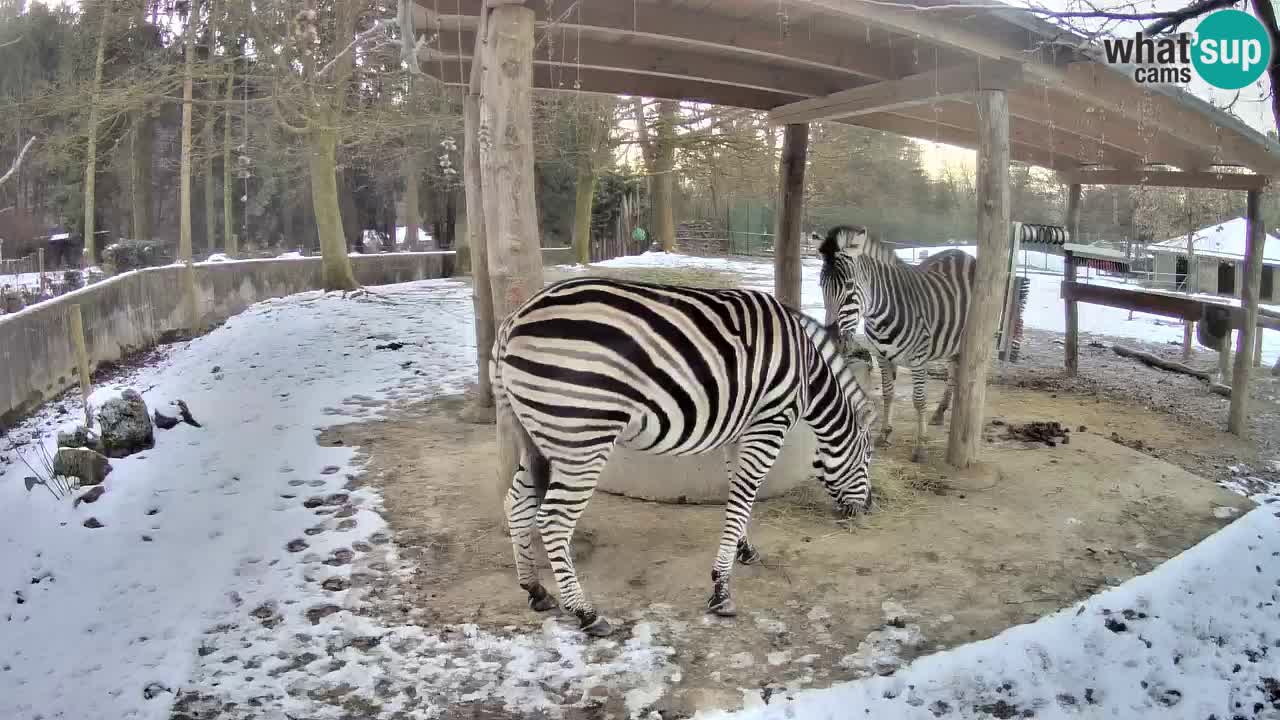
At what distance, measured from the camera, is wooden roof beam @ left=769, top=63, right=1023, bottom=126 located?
221 inches

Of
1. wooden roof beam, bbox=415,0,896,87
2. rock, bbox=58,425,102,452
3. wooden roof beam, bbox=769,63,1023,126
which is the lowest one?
rock, bbox=58,425,102,452

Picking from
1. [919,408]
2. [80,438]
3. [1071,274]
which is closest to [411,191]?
[1071,274]

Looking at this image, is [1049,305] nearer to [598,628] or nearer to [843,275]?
[843,275]

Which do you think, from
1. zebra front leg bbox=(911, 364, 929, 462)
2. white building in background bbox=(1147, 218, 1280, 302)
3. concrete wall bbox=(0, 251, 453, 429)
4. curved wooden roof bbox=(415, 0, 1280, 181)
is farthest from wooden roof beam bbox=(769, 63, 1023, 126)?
concrete wall bbox=(0, 251, 453, 429)

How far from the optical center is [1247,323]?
23.4ft

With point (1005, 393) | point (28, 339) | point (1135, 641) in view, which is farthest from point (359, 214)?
point (1135, 641)

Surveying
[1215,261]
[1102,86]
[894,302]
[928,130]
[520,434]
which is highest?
[928,130]

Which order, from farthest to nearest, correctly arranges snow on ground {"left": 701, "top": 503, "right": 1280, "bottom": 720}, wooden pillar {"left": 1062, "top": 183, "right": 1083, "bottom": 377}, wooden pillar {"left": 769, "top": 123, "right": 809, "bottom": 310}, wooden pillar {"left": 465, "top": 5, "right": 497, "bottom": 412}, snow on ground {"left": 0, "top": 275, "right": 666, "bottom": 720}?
wooden pillar {"left": 1062, "top": 183, "right": 1083, "bottom": 377} → wooden pillar {"left": 769, "top": 123, "right": 809, "bottom": 310} → wooden pillar {"left": 465, "top": 5, "right": 497, "bottom": 412} → snow on ground {"left": 0, "top": 275, "right": 666, "bottom": 720} → snow on ground {"left": 701, "top": 503, "right": 1280, "bottom": 720}

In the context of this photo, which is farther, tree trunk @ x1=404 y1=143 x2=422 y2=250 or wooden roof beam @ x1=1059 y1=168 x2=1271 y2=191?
tree trunk @ x1=404 y1=143 x2=422 y2=250

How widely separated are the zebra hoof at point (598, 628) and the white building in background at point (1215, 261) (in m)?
9.39

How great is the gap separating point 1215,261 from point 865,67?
284 inches

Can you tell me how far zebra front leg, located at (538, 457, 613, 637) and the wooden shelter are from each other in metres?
1.21

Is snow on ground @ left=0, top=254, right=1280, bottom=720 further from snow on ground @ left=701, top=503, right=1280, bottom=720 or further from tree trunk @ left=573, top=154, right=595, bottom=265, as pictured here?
tree trunk @ left=573, top=154, right=595, bottom=265

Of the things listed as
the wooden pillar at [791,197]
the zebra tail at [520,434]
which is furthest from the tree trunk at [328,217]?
the zebra tail at [520,434]
